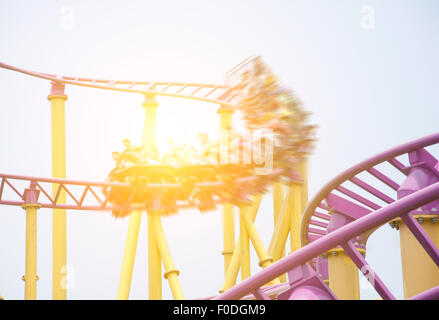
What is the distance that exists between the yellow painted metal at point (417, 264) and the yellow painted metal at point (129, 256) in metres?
5.55

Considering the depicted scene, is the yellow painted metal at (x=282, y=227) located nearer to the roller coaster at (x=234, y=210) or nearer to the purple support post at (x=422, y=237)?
the roller coaster at (x=234, y=210)

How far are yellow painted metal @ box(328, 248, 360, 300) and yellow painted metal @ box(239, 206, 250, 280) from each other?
457 cm

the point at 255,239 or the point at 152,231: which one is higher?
the point at 152,231

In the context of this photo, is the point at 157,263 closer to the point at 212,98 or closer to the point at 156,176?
the point at 156,176

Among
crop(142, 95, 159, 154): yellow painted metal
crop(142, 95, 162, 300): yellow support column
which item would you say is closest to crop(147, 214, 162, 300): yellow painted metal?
crop(142, 95, 162, 300): yellow support column

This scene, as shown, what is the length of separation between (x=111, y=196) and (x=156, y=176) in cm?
81

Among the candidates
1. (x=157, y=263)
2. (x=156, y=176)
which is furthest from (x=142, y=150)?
(x=157, y=263)

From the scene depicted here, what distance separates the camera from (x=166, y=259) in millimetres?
9891

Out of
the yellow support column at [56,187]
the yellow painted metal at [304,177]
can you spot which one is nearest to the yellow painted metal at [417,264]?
the yellow painted metal at [304,177]

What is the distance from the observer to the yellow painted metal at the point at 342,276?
538 centimetres

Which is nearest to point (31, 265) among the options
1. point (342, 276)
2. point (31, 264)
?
point (31, 264)

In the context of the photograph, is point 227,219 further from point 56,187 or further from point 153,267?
point 56,187

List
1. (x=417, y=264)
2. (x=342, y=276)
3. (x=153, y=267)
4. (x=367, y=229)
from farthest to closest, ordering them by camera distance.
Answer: (x=153, y=267)
(x=342, y=276)
(x=417, y=264)
(x=367, y=229)

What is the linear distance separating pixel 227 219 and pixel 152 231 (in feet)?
4.92
